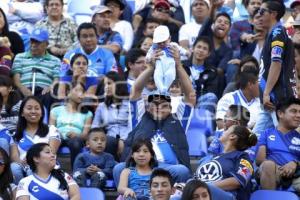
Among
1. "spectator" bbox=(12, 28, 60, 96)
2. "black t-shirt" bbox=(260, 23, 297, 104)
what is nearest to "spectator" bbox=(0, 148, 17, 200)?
"black t-shirt" bbox=(260, 23, 297, 104)

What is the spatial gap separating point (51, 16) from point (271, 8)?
411cm

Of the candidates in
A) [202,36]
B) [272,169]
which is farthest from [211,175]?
[202,36]

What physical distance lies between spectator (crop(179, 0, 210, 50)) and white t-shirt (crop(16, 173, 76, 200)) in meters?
4.34

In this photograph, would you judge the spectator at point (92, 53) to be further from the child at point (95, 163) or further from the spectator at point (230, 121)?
the spectator at point (230, 121)

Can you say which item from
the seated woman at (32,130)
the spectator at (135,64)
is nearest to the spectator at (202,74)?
the spectator at (135,64)

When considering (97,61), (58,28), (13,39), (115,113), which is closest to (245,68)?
(115,113)

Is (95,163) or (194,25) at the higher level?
(194,25)

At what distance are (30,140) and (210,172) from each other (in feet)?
6.42

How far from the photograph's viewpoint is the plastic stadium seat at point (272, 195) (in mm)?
10883

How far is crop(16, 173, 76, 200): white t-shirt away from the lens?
11.0 m

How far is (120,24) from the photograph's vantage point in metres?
15.5

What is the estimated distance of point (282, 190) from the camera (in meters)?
11.1

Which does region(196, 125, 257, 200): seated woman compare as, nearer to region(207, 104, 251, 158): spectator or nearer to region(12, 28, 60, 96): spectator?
region(207, 104, 251, 158): spectator

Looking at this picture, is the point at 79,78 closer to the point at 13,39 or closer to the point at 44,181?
the point at 13,39
